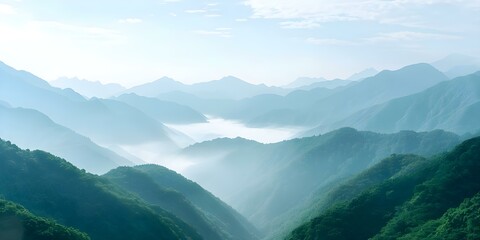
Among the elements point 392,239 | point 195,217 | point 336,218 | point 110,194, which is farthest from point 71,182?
point 392,239

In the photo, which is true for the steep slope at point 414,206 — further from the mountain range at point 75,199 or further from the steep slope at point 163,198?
the steep slope at point 163,198

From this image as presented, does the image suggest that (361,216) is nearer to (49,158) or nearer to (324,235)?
(324,235)

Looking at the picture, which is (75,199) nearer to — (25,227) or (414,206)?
(25,227)

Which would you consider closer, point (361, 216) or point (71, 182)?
point (361, 216)

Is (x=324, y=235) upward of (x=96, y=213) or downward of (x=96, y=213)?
downward

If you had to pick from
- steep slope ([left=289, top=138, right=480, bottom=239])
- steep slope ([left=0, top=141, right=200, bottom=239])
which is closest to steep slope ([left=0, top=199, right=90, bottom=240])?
steep slope ([left=0, top=141, right=200, bottom=239])

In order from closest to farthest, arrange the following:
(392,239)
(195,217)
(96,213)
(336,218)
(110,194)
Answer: (392,239)
(336,218)
(96,213)
(110,194)
(195,217)

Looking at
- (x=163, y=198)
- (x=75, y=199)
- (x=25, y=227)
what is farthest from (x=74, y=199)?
(x=163, y=198)
